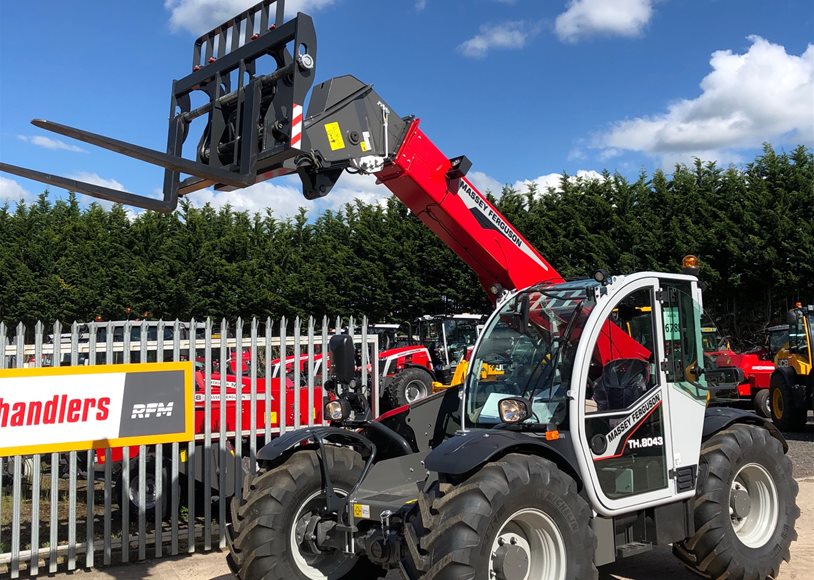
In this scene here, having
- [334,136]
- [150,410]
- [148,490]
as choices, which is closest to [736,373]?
[334,136]

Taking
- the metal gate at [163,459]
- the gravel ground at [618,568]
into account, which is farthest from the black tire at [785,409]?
the metal gate at [163,459]

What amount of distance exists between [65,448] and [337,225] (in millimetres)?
26011

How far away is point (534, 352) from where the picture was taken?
497 centimetres

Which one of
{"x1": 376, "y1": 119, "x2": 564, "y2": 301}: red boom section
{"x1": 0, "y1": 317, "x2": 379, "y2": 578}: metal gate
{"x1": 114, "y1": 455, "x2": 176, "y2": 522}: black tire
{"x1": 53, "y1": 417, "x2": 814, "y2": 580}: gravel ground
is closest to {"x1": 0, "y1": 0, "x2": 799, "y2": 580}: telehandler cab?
{"x1": 376, "y1": 119, "x2": 564, "y2": 301}: red boom section

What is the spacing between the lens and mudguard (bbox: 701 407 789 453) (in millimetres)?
5574

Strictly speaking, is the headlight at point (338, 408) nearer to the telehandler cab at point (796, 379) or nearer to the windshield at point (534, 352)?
the windshield at point (534, 352)

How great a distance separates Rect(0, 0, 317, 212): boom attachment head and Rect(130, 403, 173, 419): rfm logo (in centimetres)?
220

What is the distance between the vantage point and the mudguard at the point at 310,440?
206 inches

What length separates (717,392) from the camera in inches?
216

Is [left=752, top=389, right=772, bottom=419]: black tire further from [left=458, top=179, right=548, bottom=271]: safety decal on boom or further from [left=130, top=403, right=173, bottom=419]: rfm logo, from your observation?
[left=130, top=403, right=173, bottom=419]: rfm logo

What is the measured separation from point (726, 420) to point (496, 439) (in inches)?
89.9

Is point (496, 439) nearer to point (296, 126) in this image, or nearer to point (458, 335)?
point (296, 126)

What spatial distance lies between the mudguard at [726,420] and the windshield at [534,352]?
144 centimetres

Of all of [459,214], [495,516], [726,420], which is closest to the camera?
[495,516]
